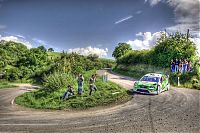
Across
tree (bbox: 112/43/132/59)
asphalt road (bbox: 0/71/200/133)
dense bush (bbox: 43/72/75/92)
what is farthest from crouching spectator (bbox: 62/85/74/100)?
tree (bbox: 112/43/132/59)


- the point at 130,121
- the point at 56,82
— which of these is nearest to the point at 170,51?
the point at 56,82

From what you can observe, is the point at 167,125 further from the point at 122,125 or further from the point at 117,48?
the point at 117,48

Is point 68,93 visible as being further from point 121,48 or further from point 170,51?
point 121,48

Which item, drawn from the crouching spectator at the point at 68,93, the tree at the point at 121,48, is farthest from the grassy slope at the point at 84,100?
the tree at the point at 121,48

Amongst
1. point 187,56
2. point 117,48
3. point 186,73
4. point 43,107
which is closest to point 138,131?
point 43,107

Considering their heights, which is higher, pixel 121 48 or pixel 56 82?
pixel 121 48

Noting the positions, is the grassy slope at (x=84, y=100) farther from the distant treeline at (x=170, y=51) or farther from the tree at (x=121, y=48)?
the tree at (x=121, y=48)

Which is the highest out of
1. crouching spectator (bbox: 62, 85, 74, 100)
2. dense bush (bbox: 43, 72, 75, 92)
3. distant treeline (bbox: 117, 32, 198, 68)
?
distant treeline (bbox: 117, 32, 198, 68)

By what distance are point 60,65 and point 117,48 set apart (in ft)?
228

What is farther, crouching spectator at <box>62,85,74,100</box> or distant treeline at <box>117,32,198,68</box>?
distant treeline at <box>117,32,198,68</box>

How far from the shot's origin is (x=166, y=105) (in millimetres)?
16734

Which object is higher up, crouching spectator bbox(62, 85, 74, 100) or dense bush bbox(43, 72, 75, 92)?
dense bush bbox(43, 72, 75, 92)

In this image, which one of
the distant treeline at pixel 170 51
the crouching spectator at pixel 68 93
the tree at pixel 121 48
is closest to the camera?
the crouching spectator at pixel 68 93

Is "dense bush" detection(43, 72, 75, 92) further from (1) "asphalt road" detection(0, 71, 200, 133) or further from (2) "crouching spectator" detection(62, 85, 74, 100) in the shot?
(1) "asphalt road" detection(0, 71, 200, 133)
